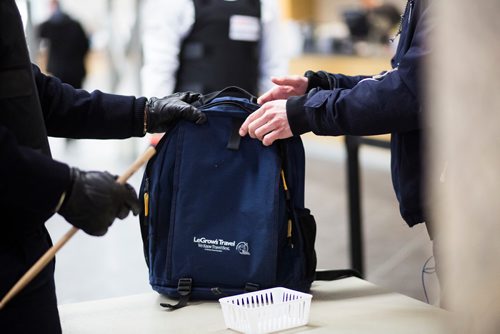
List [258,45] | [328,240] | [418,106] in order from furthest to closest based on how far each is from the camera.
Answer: [328,240]
[258,45]
[418,106]

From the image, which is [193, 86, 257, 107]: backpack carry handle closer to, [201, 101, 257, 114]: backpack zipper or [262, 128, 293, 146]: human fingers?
[201, 101, 257, 114]: backpack zipper

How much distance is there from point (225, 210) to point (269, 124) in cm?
23

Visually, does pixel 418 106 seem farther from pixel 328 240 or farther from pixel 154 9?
pixel 328 240

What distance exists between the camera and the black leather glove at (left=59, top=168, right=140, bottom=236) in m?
1.11

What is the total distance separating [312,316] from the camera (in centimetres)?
156

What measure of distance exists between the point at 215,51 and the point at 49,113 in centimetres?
156

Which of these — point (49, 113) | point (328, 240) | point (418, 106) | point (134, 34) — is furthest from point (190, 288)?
point (134, 34)

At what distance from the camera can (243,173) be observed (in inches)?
64.7

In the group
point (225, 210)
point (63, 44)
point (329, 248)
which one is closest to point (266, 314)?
point (225, 210)

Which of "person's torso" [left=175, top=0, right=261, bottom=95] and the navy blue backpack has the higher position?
"person's torso" [left=175, top=0, right=261, bottom=95]

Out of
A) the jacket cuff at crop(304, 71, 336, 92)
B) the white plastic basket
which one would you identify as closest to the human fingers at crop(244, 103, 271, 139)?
the jacket cuff at crop(304, 71, 336, 92)

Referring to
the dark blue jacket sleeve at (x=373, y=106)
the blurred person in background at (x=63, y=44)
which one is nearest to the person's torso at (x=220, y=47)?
the dark blue jacket sleeve at (x=373, y=106)

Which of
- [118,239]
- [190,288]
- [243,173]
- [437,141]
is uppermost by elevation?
[437,141]

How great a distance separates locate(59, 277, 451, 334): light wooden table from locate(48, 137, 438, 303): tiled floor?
254 mm
